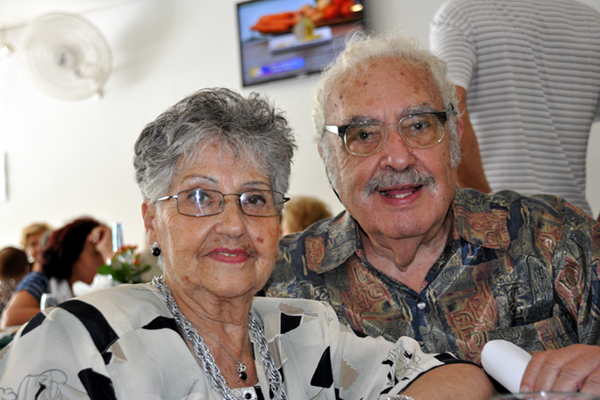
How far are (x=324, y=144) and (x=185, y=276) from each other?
0.70 meters

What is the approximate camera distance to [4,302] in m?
4.30

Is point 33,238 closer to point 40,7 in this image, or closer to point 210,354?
point 40,7

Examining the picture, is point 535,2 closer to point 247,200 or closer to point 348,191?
point 348,191

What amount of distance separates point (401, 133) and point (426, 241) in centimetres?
33

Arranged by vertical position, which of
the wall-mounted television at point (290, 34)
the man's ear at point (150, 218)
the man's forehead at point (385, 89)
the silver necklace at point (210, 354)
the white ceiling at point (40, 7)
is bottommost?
the silver necklace at point (210, 354)

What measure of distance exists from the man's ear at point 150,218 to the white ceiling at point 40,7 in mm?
4668

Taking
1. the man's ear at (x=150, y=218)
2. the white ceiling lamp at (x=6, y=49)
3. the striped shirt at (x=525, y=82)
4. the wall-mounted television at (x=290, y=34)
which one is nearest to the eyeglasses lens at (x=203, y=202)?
the man's ear at (x=150, y=218)

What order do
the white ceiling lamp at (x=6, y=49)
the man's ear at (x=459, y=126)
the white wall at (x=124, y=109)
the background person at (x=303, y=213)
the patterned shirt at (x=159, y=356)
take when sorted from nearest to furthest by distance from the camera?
the patterned shirt at (x=159, y=356), the man's ear at (x=459, y=126), the background person at (x=303, y=213), the white wall at (x=124, y=109), the white ceiling lamp at (x=6, y=49)

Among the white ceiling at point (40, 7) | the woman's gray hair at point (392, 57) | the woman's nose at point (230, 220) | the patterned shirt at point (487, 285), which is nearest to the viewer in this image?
the woman's nose at point (230, 220)

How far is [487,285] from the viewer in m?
1.62

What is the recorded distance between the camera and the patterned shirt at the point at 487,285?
1564 millimetres

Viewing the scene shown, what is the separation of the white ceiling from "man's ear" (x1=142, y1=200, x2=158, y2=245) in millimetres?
4668

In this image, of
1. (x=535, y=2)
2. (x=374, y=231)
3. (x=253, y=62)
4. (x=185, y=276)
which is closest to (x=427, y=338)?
(x=374, y=231)

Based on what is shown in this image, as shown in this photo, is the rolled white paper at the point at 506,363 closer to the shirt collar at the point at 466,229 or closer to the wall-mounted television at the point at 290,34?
the shirt collar at the point at 466,229
